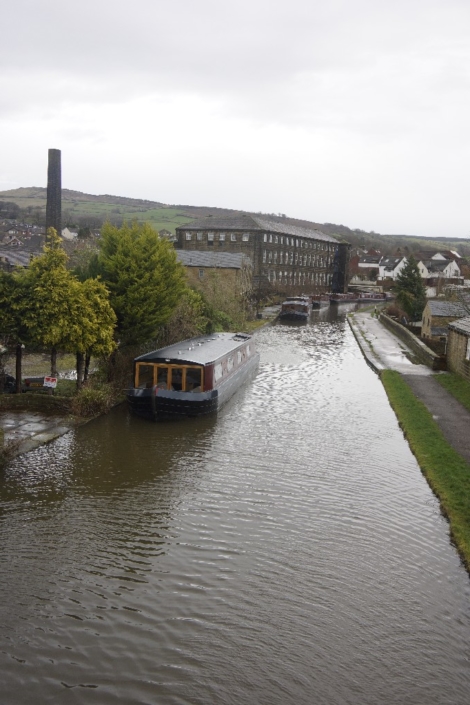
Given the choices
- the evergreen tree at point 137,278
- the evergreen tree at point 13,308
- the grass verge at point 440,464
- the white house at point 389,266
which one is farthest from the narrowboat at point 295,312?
the white house at point 389,266

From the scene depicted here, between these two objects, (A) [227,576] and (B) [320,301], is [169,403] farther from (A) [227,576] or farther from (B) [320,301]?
(B) [320,301]

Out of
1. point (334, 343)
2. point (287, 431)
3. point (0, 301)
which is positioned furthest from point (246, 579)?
point (334, 343)

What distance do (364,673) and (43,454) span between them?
985cm

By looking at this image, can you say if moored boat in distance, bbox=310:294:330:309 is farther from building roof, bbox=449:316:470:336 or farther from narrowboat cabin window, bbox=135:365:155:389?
narrowboat cabin window, bbox=135:365:155:389

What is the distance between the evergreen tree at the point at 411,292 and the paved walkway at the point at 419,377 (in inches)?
120

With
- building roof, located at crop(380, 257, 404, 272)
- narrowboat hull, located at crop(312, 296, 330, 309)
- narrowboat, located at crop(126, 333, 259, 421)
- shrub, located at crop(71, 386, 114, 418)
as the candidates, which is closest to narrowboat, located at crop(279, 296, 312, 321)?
narrowboat hull, located at crop(312, 296, 330, 309)

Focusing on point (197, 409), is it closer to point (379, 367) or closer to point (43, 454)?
point (43, 454)

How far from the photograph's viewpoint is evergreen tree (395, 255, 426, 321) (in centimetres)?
4909

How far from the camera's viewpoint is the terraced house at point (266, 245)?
68.2 meters

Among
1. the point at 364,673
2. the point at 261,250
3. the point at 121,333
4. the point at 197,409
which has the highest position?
the point at 261,250

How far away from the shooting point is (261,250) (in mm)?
68375

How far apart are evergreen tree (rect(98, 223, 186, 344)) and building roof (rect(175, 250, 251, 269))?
3141 cm

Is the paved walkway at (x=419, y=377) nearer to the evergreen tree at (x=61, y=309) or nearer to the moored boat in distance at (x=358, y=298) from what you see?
the evergreen tree at (x=61, y=309)

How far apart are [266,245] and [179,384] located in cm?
5228
